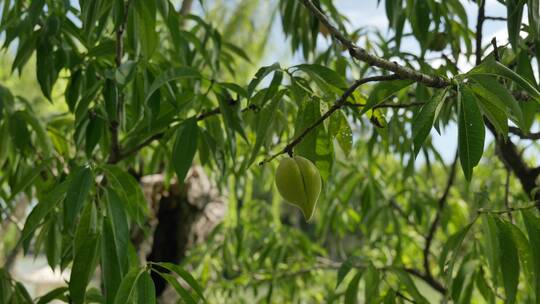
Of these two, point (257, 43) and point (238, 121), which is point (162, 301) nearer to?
point (238, 121)

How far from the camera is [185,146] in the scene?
0.74 metres

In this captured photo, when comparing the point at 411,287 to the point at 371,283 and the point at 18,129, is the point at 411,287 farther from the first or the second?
the point at 18,129

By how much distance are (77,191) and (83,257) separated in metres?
0.07

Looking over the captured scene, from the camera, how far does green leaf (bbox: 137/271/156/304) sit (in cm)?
57

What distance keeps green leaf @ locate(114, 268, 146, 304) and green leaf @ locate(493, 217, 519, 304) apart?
352 mm

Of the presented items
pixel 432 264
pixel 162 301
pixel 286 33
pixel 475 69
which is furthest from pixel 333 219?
pixel 432 264

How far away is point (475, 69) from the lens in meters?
0.50

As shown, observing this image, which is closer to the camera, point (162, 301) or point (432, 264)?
point (162, 301)

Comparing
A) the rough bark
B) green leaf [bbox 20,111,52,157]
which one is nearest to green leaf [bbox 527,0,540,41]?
green leaf [bbox 20,111,52,157]

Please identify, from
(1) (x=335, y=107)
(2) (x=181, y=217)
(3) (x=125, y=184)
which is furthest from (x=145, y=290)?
(2) (x=181, y=217)

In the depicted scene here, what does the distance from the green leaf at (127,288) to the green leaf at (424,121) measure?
273 millimetres

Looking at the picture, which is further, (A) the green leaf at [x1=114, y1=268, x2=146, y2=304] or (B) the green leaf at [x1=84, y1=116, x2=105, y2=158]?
(B) the green leaf at [x1=84, y1=116, x2=105, y2=158]

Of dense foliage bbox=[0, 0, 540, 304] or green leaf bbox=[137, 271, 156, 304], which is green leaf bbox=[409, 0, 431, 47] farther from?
green leaf bbox=[137, 271, 156, 304]

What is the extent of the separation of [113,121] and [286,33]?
0.29 m
